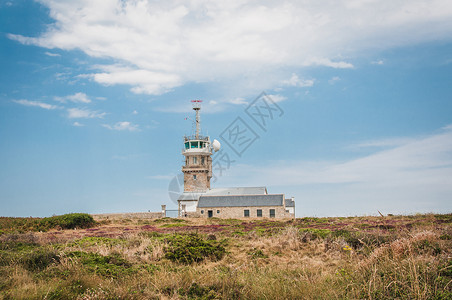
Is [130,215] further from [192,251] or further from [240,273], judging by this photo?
[240,273]

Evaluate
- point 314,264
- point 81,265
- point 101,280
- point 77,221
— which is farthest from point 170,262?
point 77,221

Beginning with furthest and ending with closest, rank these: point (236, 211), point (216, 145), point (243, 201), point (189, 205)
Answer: point (216, 145) → point (189, 205) → point (243, 201) → point (236, 211)

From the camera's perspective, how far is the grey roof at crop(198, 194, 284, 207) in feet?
165

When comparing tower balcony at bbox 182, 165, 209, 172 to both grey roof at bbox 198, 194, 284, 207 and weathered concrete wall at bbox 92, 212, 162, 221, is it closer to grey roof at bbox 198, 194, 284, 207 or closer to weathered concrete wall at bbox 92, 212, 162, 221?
grey roof at bbox 198, 194, 284, 207

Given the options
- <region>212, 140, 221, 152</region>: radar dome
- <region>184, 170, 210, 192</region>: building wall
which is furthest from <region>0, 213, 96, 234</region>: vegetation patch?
<region>212, 140, 221, 152</region>: radar dome

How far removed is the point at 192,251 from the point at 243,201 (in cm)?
3765

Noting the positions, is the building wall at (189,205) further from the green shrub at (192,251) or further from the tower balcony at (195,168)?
the green shrub at (192,251)

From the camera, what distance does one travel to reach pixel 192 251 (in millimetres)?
13836

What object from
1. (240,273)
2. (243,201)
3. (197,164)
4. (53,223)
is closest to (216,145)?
(197,164)

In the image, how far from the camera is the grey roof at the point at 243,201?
50.2m

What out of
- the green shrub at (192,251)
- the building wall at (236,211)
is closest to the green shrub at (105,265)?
the green shrub at (192,251)

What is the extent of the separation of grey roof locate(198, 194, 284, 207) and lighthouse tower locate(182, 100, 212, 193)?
967cm

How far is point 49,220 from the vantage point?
32.7 meters

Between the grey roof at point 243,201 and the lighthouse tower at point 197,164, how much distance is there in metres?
9.67
